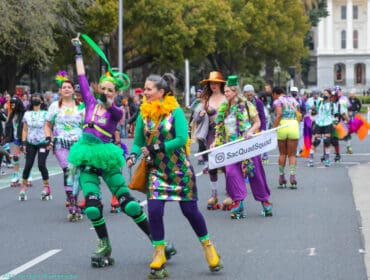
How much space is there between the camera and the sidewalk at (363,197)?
9.75 m

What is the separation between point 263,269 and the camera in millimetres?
8500

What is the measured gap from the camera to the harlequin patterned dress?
318 inches

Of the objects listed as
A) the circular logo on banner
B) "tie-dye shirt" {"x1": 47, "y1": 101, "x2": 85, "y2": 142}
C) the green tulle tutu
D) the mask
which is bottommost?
the circular logo on banner

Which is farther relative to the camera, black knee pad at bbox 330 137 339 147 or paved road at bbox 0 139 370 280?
black knee pad at bbox 330 137 339 147

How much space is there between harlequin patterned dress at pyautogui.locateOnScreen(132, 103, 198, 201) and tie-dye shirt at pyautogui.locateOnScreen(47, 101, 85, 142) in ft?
12.4

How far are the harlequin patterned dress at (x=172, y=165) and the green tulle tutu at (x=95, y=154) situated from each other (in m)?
0.56

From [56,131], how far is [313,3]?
232ft

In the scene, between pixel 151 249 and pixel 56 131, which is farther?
pixel 56 131

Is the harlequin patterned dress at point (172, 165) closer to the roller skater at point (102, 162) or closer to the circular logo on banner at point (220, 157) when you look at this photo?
the roller skater at point (102, 162)

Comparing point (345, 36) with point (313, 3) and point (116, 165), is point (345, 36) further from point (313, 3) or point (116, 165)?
point (116, 165)

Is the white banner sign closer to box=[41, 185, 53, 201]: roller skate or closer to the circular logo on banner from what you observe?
the circular logo on banner

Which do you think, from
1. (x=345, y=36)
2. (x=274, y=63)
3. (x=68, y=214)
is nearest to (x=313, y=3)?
(x=274, y=63)

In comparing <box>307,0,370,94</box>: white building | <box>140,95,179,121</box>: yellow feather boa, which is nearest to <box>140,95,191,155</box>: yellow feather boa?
<box>140,95,179,121</box>: yellow feather boa

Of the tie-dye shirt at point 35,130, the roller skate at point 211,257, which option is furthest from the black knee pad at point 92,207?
the tie-dye shirt at point 35,130
